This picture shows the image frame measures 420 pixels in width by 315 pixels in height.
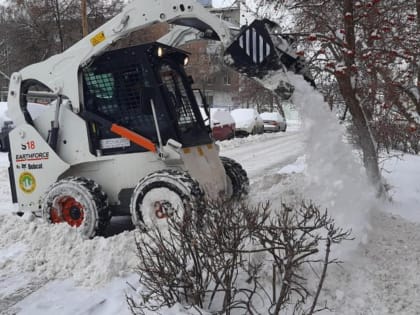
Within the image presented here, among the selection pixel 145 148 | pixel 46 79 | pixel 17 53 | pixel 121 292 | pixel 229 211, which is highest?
pixel 17 53

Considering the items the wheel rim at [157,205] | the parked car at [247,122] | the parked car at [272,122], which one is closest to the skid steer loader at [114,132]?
the wheel rim at [157,205]

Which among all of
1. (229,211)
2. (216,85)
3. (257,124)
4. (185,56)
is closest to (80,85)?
(185,56)

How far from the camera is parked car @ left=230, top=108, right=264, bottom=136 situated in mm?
24953

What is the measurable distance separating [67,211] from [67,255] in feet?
3.09

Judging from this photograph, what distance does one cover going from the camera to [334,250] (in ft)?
15.8

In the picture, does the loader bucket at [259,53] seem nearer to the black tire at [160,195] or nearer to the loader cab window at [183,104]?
the loader cab window at [183,104]

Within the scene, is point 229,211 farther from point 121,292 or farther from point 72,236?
point 72,236

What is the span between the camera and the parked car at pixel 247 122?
982 inches

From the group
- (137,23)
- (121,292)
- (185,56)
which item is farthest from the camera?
(185,56)

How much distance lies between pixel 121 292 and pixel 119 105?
2.67m

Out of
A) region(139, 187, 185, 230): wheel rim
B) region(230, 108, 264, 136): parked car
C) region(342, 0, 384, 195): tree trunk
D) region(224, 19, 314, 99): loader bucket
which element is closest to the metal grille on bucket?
region(139, 187, 185, 230): wheel rim

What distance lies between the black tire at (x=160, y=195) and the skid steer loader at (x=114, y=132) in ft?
0.04

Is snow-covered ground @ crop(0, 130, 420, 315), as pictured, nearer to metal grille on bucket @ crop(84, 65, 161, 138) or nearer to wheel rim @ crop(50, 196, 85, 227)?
wheel rim @ crop(50, 196, 85, 227)

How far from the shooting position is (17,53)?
26.7 meters
